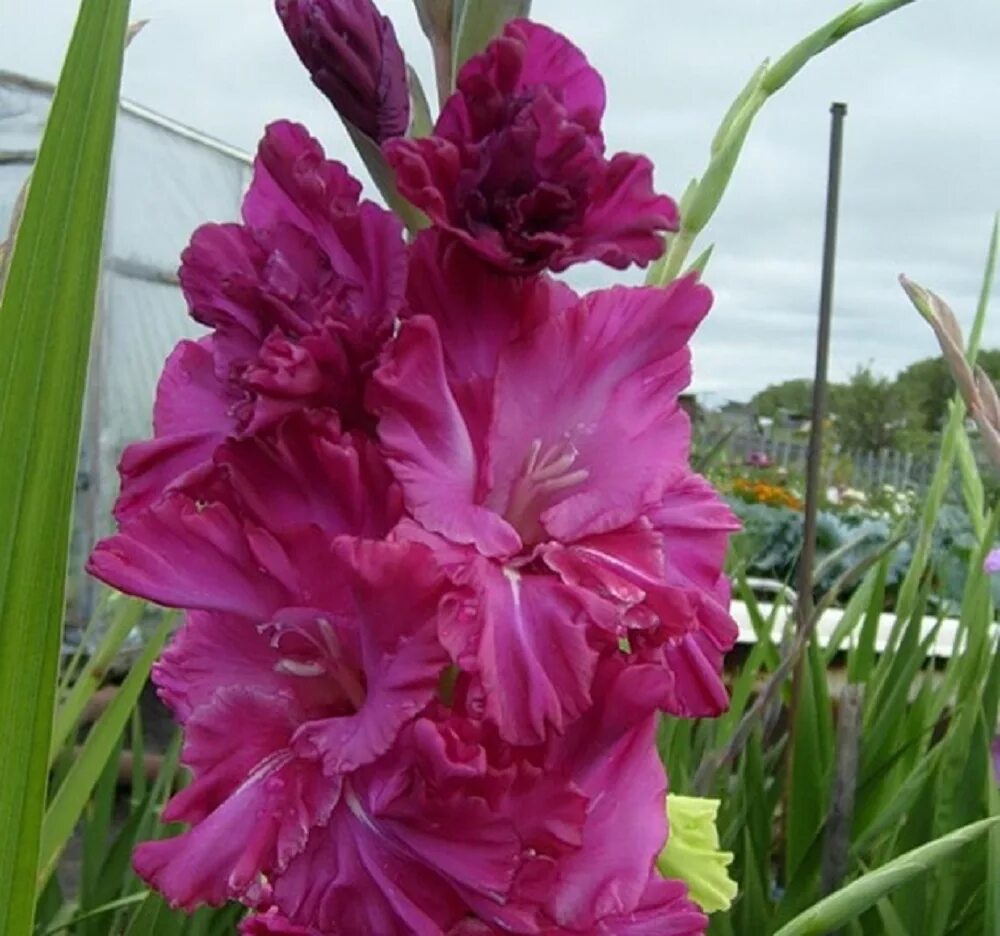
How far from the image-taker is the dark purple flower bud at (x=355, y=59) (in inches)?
14.0

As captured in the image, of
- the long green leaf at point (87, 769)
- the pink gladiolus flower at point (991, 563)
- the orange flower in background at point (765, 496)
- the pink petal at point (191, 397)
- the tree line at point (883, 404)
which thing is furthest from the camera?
the tree line at point (883, 404)

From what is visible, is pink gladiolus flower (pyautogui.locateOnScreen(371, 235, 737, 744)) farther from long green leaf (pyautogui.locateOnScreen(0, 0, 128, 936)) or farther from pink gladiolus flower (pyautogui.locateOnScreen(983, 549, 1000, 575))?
pink gladiolus flower (pyautogui.locateOnScreen(983, 549, 1000, 575))

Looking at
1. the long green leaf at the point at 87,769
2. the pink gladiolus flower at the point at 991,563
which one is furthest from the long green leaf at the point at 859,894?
the pink gladiolus flower at the point at 991,563

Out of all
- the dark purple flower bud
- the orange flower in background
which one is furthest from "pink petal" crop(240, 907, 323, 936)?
the orange flower in background

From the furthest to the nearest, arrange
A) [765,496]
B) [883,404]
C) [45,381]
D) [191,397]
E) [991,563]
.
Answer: [883,404] → [765,496] → [991,563] → [191,397] → [45,381]

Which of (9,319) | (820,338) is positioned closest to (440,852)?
(9,319)

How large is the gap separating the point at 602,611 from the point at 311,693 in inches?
3.5

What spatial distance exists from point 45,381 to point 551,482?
0.15 m

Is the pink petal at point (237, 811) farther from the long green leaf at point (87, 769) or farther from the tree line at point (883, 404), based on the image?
the tree line at point (883, 404)

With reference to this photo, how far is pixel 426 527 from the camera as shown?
32cm

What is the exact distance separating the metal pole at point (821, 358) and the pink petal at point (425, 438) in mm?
402

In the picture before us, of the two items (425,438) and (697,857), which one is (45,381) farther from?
(697,857)

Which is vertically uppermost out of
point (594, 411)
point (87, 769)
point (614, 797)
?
point (594, 411)

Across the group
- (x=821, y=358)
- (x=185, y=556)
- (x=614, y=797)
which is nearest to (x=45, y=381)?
(x=185, y=556)
